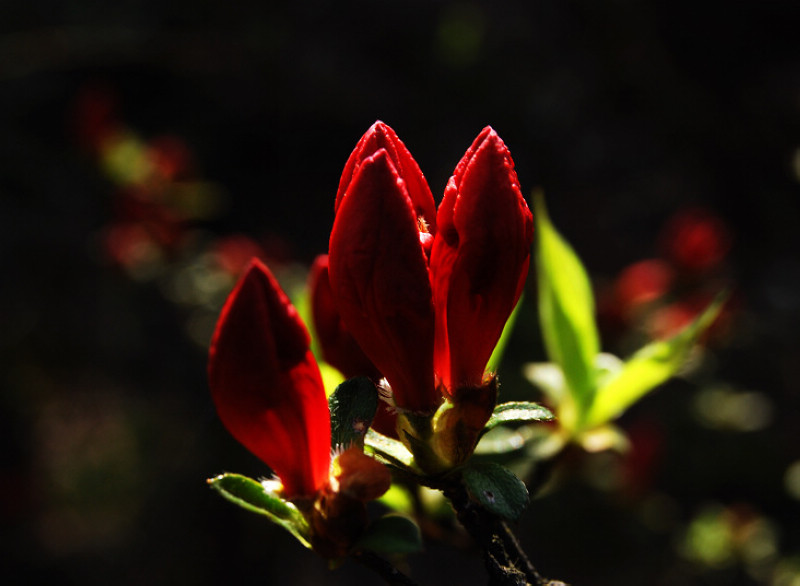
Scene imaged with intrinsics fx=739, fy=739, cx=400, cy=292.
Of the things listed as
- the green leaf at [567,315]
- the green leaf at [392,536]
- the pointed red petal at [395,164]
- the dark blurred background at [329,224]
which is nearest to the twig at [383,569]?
the green leaf at [392,536]

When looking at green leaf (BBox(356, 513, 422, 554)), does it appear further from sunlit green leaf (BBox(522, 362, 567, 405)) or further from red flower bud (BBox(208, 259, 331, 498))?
sunlit green leaf (BBox(522, 362, 567, 405))

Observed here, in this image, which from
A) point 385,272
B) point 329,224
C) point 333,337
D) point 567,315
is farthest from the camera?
point 329,224

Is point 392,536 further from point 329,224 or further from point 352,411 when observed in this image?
point 329,224

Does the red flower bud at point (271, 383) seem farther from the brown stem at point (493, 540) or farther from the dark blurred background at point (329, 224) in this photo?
the dark blurred background at point (329, 224)

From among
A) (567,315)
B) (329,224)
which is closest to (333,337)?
(567,315)

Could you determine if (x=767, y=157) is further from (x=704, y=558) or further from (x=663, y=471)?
(x=704, y=558)

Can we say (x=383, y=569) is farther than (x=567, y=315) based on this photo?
No
